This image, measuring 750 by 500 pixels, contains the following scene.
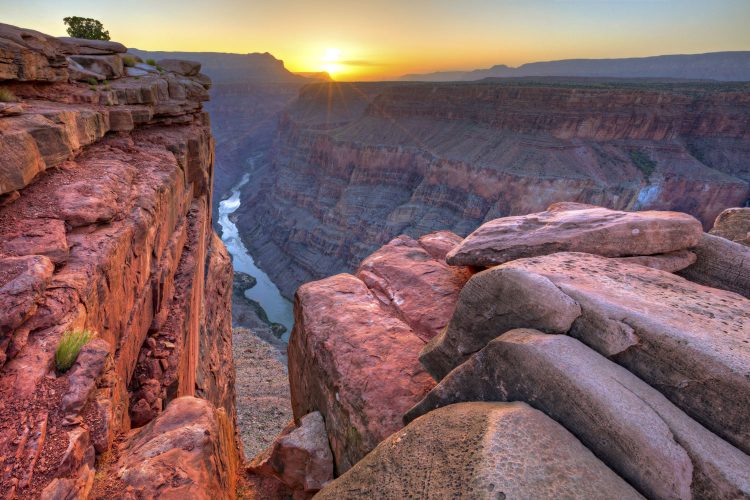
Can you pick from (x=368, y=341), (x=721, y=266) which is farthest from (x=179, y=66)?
(x=721, y=266)

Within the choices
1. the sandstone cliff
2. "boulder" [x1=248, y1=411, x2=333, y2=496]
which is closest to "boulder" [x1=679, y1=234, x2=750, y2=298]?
the sandstone cliff

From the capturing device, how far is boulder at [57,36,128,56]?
34.0 feet

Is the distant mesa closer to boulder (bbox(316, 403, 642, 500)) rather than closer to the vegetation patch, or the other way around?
the vegetation patch

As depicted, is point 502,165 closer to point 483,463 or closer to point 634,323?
point 634,323

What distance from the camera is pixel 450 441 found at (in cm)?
291

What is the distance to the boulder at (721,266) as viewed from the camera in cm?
492

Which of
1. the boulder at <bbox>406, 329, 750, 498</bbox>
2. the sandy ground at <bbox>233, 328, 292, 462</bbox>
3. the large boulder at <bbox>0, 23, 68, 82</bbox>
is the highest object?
the large boulder at <bbox>0, 23, 68, 82</bbox>

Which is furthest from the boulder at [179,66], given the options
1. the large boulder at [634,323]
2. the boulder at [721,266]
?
the boulder at [721,266]

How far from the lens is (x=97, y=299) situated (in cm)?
401

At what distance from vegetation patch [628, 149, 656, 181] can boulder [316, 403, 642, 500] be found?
1685 inches

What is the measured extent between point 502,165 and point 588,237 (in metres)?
34.4

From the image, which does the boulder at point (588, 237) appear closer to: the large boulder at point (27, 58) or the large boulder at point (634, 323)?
the large boulder at point (634, 323)

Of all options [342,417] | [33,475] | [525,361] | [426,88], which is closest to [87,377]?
[33,475]

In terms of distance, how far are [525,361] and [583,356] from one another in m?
0.50
